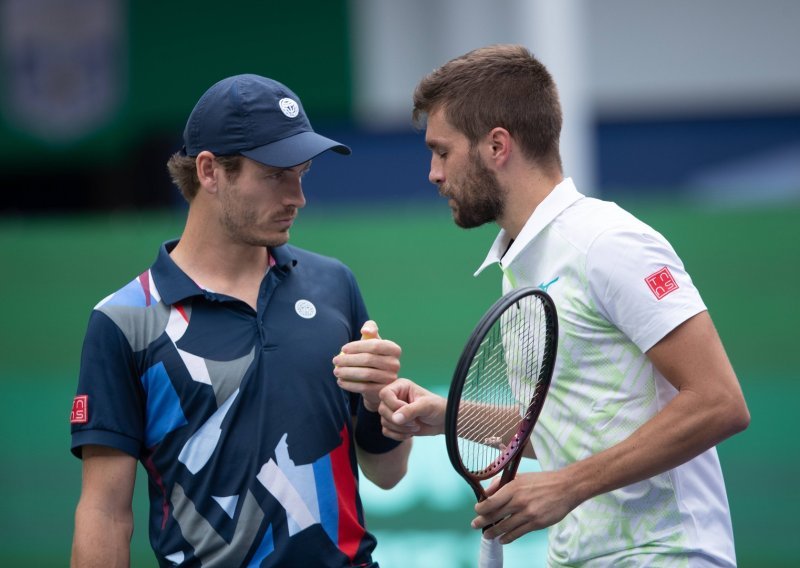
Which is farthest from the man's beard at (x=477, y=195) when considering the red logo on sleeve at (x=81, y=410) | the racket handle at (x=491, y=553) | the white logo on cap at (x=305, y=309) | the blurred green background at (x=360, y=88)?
the blurred green background at (x=360, y=88)

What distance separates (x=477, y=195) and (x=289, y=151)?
0.44m

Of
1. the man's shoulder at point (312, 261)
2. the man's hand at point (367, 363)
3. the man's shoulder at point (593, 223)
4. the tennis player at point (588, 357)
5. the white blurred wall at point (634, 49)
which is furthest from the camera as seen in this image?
the white blurred wall at point (634, 49)

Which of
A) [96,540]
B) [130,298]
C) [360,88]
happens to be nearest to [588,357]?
[130,298]

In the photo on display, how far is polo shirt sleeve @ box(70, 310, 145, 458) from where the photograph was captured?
8.35 ft

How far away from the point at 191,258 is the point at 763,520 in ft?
10.8

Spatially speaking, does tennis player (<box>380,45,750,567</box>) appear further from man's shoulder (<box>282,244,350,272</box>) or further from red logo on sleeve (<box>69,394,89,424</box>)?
red logo on sleeve (<box>69,394,89,424</box>)

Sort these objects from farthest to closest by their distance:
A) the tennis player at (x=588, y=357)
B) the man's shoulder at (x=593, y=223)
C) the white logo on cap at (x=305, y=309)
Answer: the white logo on cap at (x=305, y=309) → the man's shoulder at (x=593, y=223) → the tennis player at (x=588, y=357)

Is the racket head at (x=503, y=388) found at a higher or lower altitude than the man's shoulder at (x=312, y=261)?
lower

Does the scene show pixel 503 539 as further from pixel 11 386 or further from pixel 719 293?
pixel 11 386

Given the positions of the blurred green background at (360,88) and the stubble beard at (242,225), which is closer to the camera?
the stubble beard at (242,225)

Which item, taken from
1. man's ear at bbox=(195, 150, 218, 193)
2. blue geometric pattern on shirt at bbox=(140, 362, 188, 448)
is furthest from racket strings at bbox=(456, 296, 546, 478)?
man's ear at bbox=(195, 150, 218, 193)

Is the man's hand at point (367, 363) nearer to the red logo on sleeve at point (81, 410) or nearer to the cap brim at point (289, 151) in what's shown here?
the cap brim at point (289, 151)

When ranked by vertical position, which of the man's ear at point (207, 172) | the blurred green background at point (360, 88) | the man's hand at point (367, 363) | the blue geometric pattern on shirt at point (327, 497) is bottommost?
the blue geometric pattern on shirt at point (327, 497)

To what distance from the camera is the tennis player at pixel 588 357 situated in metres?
2.32
